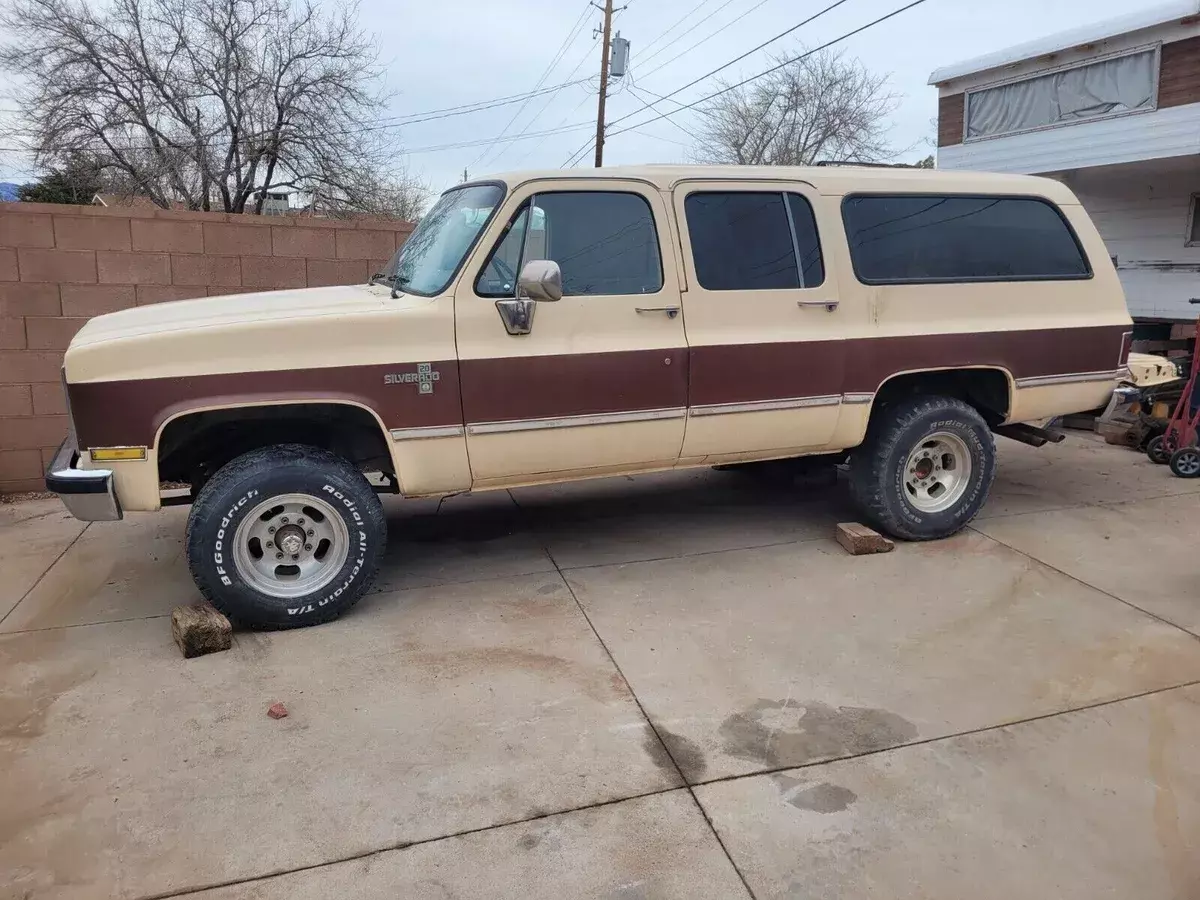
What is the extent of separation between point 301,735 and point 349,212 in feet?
48.3

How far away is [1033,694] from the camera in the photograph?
3.83m

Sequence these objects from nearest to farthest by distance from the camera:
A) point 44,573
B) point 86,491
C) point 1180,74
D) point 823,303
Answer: point 86,491, point 823,303, point 44,573, point 1180,74

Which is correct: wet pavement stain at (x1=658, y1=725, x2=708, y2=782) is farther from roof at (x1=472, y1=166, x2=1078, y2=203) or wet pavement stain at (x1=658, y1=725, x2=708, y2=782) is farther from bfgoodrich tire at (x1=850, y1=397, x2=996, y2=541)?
roof at (x1=472, y1=166, x2=1078, y2=203)

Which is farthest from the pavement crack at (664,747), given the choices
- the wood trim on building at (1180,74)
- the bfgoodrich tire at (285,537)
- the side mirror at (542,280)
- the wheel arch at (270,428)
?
the wood trim on building at (1180,74)

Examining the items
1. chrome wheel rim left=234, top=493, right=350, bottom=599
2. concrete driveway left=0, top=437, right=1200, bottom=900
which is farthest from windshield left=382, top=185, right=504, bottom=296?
concrete driveway left=0, top=437, right=1200, bottom=900

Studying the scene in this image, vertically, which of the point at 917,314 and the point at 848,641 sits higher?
the point at 917,314

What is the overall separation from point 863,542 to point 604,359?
208cm

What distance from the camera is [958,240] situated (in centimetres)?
→ 559

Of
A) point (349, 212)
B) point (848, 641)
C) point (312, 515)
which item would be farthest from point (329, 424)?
point (349, 212)

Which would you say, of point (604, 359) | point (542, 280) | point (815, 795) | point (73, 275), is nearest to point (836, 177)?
point (604, 359)

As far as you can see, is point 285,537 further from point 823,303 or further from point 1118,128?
point 1118,128

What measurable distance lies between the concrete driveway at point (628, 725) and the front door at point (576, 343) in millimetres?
834

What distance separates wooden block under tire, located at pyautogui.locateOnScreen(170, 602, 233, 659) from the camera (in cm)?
418

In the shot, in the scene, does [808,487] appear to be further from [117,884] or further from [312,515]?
[117,884]
